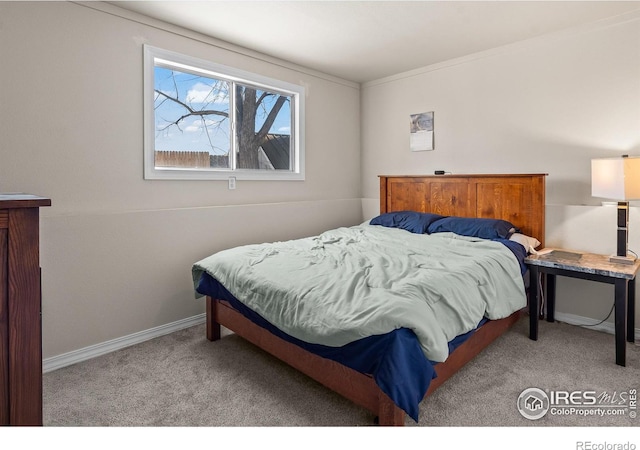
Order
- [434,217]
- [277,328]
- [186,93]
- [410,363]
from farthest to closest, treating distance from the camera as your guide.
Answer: [434,217] < [186,93] < [277,328] < [410,363]

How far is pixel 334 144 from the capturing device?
4.32 meters

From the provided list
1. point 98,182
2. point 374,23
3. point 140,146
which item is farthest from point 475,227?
point 98,182

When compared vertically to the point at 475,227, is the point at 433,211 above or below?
above

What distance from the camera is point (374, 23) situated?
2.90 meters

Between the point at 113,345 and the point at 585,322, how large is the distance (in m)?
3.57

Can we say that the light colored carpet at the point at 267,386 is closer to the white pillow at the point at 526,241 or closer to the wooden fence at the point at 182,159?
the white pillow at the point at 526,241

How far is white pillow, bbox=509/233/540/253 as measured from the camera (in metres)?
2.88

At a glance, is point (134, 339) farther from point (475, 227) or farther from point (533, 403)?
point (475, 227)

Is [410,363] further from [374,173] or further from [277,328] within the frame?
[374,173]

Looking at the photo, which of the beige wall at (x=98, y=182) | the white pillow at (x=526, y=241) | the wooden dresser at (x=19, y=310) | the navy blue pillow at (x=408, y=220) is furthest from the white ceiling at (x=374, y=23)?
the wooden dresser at (x=19, y=310)

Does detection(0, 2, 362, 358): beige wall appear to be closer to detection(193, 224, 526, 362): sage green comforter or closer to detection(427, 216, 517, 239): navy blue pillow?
detection(193, 224, 526, 362): sage green comforter

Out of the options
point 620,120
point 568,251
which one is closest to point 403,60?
point 620,120

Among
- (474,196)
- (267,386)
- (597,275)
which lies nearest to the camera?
(267,386)
